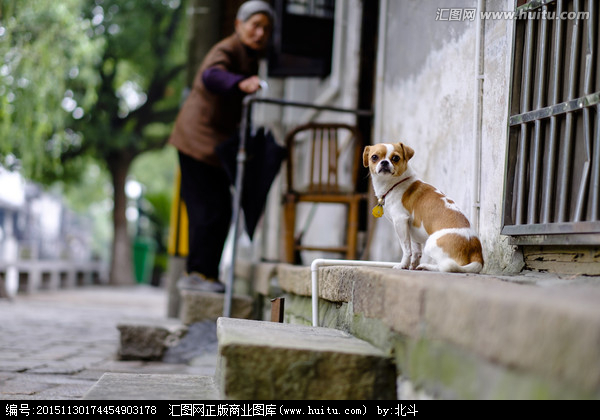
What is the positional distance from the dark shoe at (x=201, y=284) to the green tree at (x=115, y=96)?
23.7 ft

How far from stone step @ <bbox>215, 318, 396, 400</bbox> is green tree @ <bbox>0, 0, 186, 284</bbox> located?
9.99 m

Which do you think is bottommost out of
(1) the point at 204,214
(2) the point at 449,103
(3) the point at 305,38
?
(1) the point at 204,214

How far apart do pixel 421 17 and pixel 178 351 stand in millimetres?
2620

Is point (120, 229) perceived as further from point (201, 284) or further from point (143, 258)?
point (201, 284)

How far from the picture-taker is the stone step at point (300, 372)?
6.28 ft

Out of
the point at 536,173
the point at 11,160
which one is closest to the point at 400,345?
the point at 536,173

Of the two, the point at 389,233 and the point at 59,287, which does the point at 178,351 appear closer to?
the point at 389,233

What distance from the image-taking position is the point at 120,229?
17531 mm

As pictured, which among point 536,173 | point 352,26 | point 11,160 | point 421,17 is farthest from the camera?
point 11,160

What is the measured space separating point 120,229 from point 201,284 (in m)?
13.4

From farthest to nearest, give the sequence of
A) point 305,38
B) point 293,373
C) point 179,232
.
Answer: point 179,232, point 305,38, point 293,373

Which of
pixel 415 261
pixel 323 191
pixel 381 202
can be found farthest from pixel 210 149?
pixel 415 261

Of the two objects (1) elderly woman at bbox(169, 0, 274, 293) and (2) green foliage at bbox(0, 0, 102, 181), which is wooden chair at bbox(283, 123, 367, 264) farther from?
(2) green foliage at bbox(0, 0, 102, 181)

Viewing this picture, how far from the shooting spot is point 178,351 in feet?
15.0
